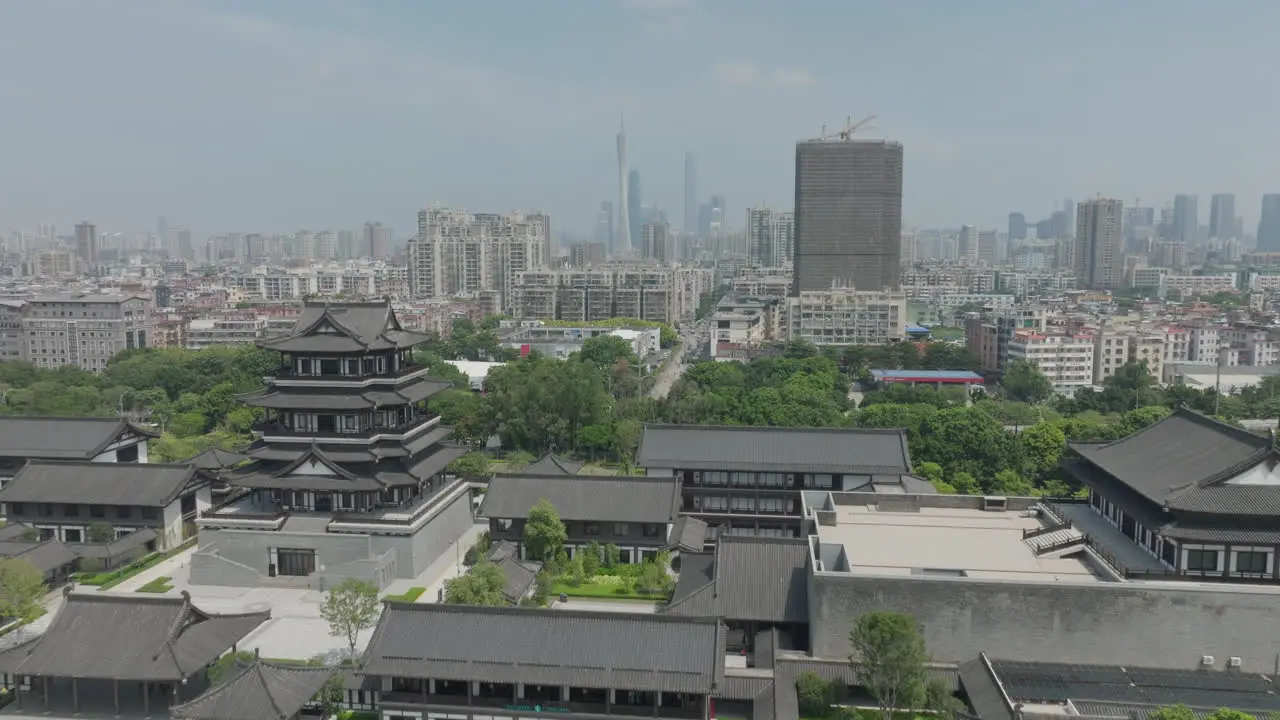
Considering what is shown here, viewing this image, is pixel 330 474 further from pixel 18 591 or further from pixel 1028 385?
pixel 1028 385

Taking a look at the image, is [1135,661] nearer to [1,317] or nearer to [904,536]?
[904,536]

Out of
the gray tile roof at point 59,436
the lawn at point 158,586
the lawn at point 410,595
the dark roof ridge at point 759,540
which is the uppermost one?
the gray tile roof at point 59,436

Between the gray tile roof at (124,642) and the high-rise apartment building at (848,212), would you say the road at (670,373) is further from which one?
the gray tile roof at (124,642)

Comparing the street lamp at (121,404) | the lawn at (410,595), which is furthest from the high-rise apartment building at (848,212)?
the lawn at (410,595)

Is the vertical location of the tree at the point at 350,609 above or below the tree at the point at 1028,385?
below

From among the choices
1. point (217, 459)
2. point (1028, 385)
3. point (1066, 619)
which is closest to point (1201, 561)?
point (1066, 619)

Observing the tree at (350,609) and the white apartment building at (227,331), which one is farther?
the white apartment building at (227,331)

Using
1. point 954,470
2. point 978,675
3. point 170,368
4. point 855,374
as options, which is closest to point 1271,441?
point 978,675

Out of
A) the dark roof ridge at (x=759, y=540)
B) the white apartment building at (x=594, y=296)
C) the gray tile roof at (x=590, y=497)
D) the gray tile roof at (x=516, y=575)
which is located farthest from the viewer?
the white apartment building at (x=594, y=296)
